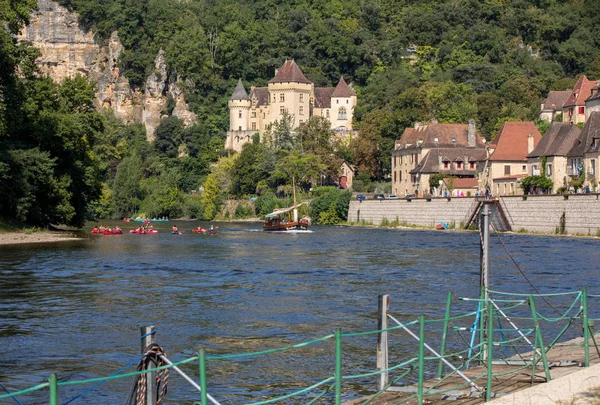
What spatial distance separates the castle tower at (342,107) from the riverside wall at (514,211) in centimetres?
6358

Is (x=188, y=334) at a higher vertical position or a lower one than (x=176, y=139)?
lower

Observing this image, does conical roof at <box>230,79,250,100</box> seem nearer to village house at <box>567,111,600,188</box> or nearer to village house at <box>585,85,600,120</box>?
village house at <box>585,85,600,120</box>

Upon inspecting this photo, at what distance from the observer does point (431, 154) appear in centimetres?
11331

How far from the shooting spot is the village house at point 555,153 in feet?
289

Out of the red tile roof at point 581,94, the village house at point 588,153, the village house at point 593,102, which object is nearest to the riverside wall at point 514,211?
the village house at point 588,153

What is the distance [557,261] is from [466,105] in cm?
9421

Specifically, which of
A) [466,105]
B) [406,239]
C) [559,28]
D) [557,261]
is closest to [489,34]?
[559,28]

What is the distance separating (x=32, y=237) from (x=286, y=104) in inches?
4105

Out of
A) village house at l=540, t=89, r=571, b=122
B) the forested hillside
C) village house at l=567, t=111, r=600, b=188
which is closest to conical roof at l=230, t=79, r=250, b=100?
the forested hillside

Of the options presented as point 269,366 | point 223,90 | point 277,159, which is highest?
point 223,90

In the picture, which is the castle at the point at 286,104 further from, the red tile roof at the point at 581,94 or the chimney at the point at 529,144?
the chimney at the point at 529,144

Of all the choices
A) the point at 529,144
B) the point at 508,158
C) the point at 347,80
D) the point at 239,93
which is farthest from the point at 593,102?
the point at 347,80

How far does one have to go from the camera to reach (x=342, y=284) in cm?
4022

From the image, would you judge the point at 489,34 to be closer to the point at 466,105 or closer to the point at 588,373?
the point at 466,105
